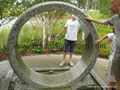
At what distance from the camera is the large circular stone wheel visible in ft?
20.0

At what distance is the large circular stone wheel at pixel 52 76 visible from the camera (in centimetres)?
611

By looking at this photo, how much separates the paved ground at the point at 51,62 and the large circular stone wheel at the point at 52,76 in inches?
53.1

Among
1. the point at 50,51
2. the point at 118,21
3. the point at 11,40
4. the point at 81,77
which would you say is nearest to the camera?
the point at 118,21

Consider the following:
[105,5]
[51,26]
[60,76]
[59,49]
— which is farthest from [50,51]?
[105,5]

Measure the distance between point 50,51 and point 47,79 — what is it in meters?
3.74

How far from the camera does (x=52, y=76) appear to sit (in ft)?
23.4

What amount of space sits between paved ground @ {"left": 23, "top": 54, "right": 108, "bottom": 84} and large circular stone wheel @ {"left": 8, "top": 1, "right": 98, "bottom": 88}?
1.35 metres

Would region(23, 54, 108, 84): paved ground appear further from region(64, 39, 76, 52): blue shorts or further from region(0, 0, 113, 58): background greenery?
region(64, 39, 76, 52): blue shorts

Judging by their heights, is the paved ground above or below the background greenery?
below

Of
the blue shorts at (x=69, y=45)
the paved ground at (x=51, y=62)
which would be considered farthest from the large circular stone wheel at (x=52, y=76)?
the paved ground at (x=51, y=62)

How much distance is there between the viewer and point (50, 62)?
9156 millimetres

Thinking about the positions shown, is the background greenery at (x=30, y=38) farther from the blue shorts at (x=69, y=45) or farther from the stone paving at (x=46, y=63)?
the blue shorts at (x=69, y=45)

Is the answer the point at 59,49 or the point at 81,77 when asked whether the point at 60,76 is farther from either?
the point at 59,49

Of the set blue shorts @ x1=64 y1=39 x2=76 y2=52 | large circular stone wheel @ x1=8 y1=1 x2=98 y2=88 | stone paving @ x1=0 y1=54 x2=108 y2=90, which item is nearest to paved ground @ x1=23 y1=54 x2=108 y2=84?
stone paving @ x1=0 y1=54 x2=108 y2=90
